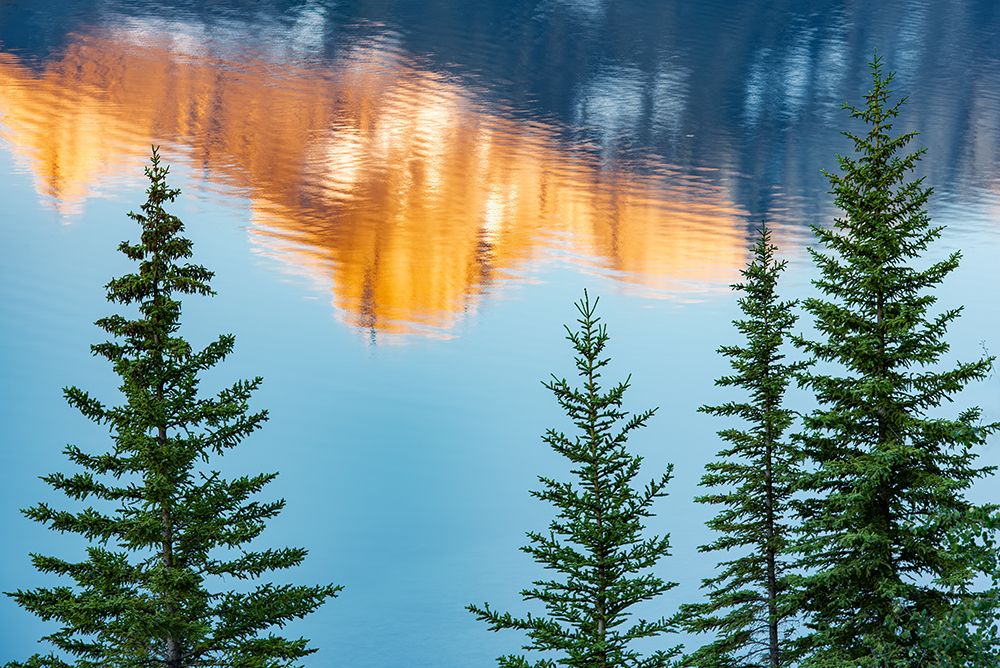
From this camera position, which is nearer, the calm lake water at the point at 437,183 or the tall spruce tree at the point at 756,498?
the tall spruce tree at the point at 756,498

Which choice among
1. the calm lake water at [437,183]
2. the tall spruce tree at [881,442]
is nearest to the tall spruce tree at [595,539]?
the tall spruce tree at [881,442]

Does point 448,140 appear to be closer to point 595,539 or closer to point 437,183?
point 437,183

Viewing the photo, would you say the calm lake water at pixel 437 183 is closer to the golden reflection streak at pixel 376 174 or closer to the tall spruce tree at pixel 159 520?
the golden reflection streak at pixel 376 174

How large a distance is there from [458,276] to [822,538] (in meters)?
88.4

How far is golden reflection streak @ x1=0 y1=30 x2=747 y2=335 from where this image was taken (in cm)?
10919

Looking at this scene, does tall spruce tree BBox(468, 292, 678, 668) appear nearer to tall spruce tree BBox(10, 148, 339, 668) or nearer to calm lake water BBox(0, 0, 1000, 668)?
tall spruce tree BBox(10, 148, 339, 668)

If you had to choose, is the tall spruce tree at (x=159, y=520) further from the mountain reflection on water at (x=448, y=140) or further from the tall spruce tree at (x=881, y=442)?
the mountain reflection on water at (x=448, y=140)

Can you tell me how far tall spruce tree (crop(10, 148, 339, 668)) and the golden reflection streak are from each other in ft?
271

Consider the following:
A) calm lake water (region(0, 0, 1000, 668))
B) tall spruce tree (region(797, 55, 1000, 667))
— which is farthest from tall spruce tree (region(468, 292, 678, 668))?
calm lake water (region(0, 0, 1000, 668))

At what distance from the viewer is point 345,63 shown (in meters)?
133

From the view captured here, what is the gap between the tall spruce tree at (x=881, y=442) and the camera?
66.2 feet

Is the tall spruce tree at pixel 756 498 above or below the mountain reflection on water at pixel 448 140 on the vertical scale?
above

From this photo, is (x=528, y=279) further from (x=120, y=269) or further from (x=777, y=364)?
(x=777, y=364)

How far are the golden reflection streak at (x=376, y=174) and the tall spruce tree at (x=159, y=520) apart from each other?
8265cm
